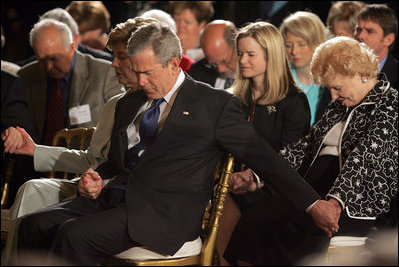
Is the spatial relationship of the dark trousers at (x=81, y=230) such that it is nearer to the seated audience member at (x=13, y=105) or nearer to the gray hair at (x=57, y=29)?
the seated audience member at (x=13, y=105)

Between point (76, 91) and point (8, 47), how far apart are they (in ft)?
11.1

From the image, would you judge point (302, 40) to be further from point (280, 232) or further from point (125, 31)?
point (280, 232)

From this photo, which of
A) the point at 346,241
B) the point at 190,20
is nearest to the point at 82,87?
the point at 190,20

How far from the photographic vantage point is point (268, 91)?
3990mm

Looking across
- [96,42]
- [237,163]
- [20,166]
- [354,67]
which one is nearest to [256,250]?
[237,163]

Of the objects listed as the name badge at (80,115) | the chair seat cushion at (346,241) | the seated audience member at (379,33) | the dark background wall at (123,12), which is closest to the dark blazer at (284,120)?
the chair seat cushion at (346,241)

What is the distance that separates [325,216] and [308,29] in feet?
7.15

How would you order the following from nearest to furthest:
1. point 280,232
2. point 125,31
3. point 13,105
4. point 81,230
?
point 81,230
point 280,232
point 125,31
point 13,105

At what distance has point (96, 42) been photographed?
6.29 m

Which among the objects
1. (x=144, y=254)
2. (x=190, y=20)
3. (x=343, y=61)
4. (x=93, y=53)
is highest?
(x=343, y=61)

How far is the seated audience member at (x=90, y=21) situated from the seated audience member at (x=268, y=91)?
7.88 feet

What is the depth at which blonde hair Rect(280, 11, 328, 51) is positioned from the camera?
15.8 feet

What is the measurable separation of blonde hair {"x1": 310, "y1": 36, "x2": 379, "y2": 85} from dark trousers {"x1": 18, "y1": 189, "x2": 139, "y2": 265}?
3.61ft

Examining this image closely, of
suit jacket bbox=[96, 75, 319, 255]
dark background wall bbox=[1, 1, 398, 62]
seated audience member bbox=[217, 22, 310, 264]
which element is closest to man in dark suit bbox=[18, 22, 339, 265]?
suit jacket bbox=[96, 75, 319, 255]
